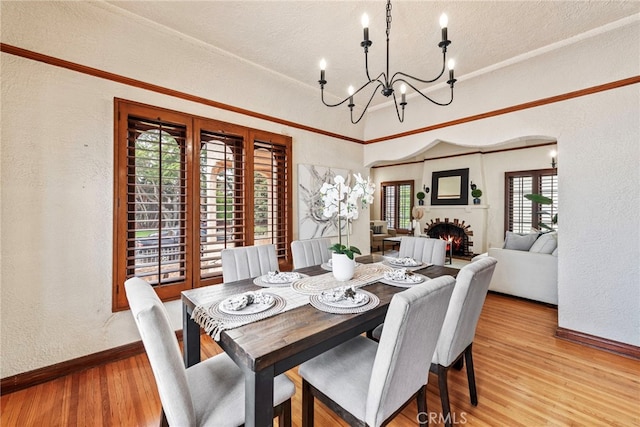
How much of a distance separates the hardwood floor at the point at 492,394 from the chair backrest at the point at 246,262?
0.83m

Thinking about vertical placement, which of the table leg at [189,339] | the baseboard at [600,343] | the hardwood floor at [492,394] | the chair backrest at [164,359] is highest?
the chair backrest at [164,359]

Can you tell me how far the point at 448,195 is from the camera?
7.16m

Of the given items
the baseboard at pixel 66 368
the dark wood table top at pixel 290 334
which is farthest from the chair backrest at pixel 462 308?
the baseboard at pixel 66 368

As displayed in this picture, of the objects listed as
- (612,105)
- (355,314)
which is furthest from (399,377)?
(612,105)

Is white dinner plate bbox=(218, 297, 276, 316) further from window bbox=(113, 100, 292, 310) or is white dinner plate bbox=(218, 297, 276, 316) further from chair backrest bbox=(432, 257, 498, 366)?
window bbox=(113, 100, 292, 310)

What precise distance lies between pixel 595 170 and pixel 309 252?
2.71 m

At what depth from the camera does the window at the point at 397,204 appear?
27.8ft

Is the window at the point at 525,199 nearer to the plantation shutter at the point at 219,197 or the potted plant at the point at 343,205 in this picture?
the potted plant at the point at 343,205

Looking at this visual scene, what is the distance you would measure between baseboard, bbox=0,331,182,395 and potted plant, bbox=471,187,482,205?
6.89 metres

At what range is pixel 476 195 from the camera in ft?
21.4

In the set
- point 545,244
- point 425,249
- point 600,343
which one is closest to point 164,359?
point 425,249

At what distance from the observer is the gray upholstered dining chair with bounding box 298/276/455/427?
1030 mm

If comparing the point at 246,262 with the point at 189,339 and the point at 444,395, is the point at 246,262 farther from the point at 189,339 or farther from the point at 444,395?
the point at 444,395

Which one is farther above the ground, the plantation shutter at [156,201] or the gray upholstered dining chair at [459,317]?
the plantation shutter at [156,201]
